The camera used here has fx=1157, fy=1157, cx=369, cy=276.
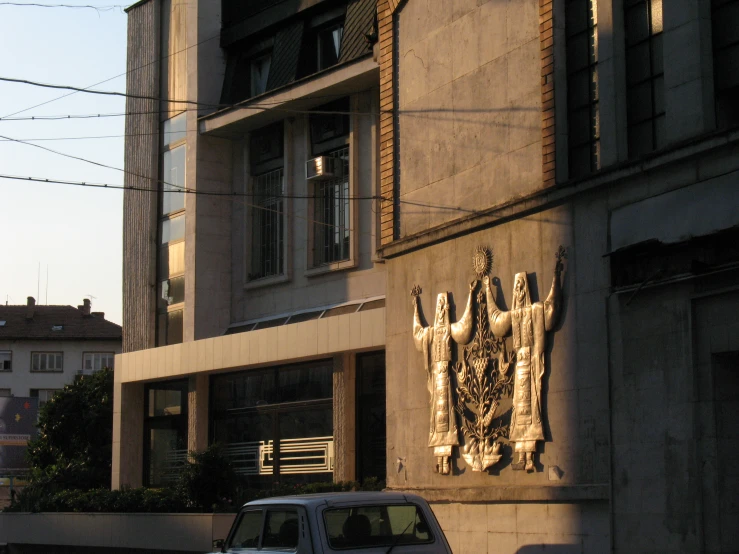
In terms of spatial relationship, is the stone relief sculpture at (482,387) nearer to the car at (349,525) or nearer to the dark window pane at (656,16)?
the dark window pane at (656,16)

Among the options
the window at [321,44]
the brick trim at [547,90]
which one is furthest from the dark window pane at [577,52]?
the window at [321,44]

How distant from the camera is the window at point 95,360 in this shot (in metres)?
91.1

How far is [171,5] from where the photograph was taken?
33.4m

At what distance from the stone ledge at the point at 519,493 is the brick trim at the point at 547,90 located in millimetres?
4398

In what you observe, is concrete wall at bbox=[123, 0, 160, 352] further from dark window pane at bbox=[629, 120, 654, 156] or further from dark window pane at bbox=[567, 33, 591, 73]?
dark window pane at bbox=[629, 120, 654, 156]

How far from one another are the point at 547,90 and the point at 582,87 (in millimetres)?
512

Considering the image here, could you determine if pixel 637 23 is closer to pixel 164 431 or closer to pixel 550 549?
pixel 550 549

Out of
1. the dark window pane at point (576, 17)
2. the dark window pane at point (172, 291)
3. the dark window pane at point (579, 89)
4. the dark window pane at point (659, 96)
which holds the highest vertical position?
the dark window pane at point (576, 17)

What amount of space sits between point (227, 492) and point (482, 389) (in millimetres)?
9349

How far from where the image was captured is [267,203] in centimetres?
3033

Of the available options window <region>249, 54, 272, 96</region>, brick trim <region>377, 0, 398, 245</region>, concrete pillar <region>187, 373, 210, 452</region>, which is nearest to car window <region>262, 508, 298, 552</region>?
brick trim <region>377, 0, 398, 245</region>

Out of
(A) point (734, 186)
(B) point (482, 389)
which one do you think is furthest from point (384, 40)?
(A) point (734, 186)

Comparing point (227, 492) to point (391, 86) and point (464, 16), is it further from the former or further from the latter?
point (464, 16)

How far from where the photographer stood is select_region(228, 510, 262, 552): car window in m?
11.8
